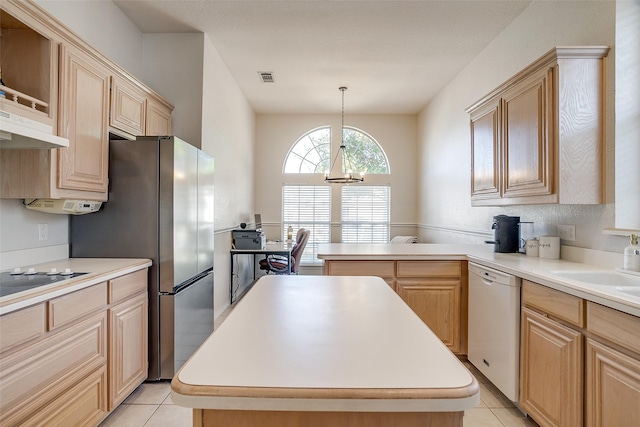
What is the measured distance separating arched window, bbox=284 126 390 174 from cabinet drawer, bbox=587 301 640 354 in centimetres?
509

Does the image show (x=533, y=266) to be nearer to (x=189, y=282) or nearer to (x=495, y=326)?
(x=495, y=326)

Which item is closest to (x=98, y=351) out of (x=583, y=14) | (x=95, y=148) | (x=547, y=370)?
(x=95, y=148)

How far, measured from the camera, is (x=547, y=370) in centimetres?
176

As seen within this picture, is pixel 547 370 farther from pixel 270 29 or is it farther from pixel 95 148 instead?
pixel 270 29

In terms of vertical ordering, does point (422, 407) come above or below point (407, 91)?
below

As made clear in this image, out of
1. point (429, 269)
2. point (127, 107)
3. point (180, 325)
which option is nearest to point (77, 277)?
point (180, 325)

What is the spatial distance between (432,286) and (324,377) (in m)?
2.29

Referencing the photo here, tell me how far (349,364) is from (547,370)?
1550 mm

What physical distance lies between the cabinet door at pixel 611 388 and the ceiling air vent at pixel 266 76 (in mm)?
4193

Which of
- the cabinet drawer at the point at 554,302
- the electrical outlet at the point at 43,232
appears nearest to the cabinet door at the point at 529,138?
the cabinet drawer at the point at 554,302

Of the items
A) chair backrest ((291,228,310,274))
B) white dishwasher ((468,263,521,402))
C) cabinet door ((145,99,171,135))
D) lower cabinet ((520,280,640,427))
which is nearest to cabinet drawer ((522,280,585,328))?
lower cabinet ((520,280,640,427))

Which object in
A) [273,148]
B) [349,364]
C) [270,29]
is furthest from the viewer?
[273,148]

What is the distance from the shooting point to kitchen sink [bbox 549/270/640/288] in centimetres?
178

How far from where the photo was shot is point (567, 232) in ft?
7.73
